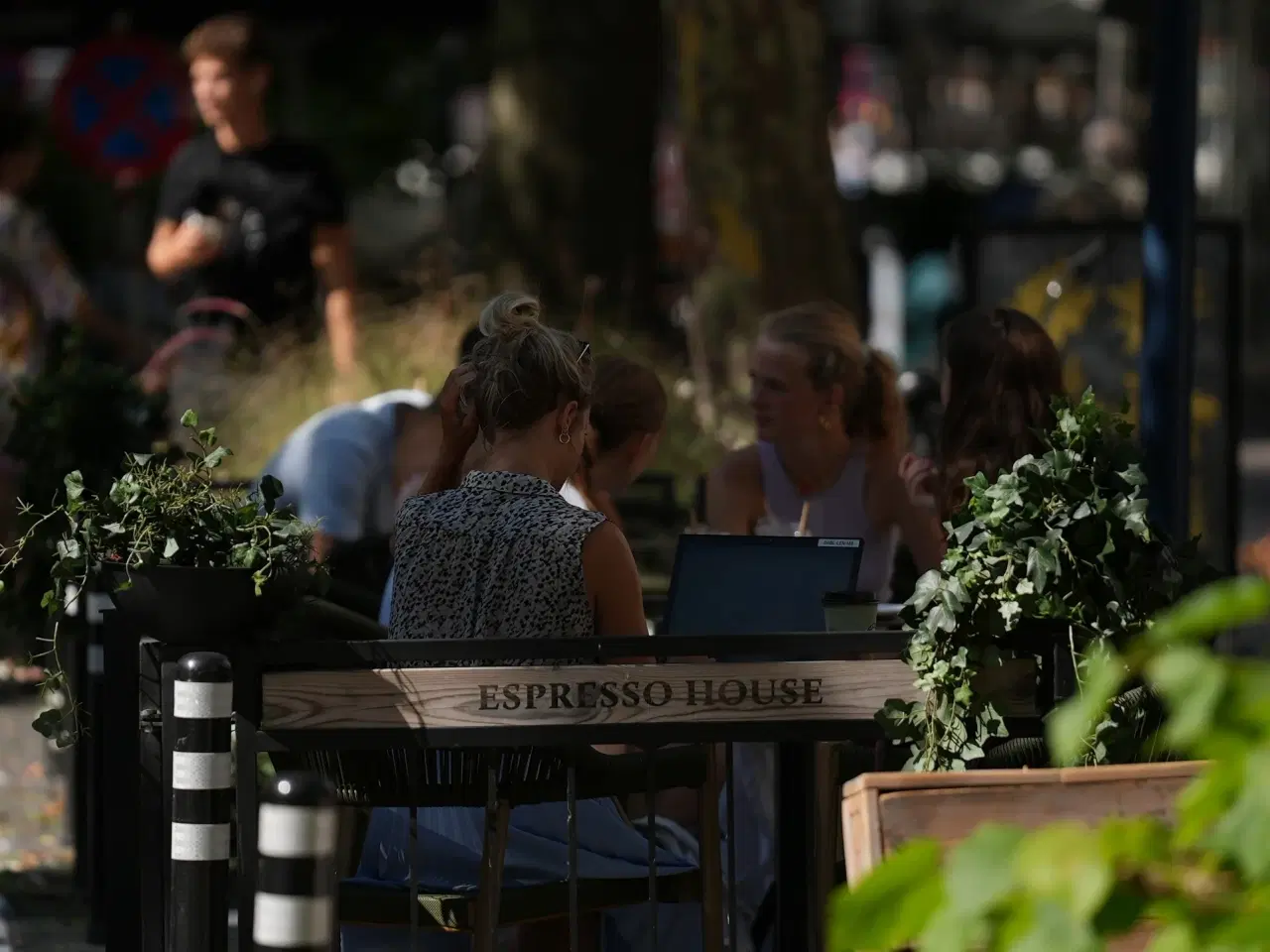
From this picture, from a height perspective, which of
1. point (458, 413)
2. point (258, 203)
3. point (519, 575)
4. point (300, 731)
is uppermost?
point (258, 203)

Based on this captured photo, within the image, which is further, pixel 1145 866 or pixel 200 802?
pixel 200 802

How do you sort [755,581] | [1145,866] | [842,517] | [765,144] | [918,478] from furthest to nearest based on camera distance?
1. [765,144]
2. [842,517]
3. [918,478]
4. [755,581]
5. [1145,866]

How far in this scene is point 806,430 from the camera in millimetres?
6578

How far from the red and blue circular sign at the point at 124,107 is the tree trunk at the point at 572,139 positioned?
2915 mm

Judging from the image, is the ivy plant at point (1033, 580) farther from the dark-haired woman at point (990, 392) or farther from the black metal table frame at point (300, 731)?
the dark-haired woman at point (990, 392)

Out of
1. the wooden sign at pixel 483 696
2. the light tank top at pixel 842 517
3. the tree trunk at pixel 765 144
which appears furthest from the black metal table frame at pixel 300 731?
the tree trunk at pixel 765 144

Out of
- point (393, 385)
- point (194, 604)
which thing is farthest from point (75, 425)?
point (393, 385)

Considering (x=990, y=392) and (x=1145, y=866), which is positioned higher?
(x=990, y=392)

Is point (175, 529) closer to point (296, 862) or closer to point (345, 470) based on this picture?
point (296, 862)

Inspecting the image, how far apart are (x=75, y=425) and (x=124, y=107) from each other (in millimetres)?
9811

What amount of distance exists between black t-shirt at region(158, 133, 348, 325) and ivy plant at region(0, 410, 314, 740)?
5.16 metres

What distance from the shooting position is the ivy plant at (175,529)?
4047 mm

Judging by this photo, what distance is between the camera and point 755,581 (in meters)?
5.08

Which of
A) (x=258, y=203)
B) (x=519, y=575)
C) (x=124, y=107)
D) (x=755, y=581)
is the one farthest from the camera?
(x=124, y=107)
